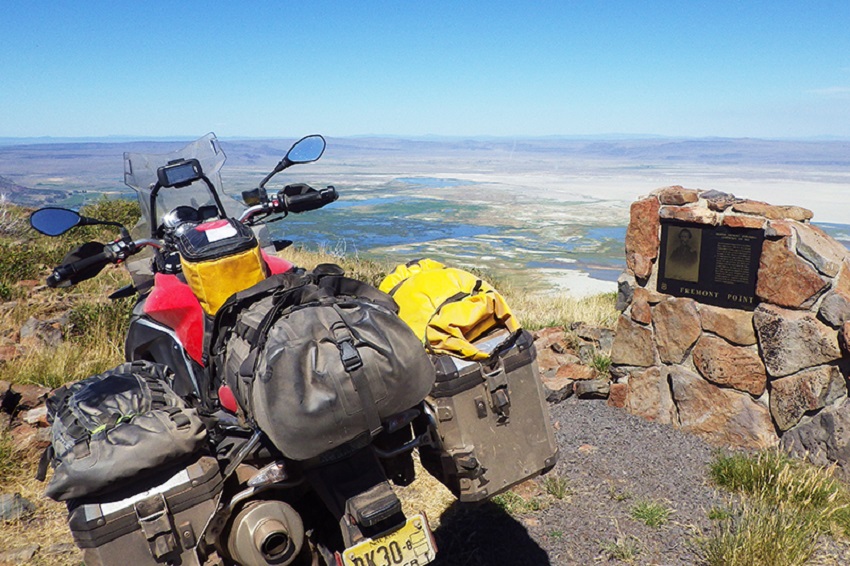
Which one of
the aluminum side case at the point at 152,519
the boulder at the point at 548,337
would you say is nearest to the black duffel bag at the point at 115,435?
the aluminum side case at the point at 152,519

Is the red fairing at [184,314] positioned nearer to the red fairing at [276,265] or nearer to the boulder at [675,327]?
the red fairing at [276,265]

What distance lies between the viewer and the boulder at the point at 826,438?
4.39m

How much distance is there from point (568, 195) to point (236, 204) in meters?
61.8

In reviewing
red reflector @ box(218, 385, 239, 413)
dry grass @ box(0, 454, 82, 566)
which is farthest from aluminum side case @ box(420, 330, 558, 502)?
dry grass @ box(0, 454, 82, 566)

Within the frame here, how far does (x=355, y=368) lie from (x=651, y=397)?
427 cm

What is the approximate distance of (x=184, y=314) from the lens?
2666 mm

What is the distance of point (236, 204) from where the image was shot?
374cm

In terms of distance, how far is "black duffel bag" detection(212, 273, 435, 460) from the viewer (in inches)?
72.9

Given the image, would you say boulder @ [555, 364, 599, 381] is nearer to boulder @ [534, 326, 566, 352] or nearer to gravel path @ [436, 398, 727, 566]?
boulder @ [534, 326, 566, 352]

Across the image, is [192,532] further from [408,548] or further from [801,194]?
[801,194]

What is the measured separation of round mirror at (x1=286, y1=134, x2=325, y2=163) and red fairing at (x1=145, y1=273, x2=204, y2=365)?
3.88 ft

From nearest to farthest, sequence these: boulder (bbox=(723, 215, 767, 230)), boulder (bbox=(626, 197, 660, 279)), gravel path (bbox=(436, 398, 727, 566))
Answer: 1. gravel path (bbox=(436, 398, 727, 566))
2. boulder (bbox=(723, 215, 767, 230))
3. boulder (bbox=(626, 197, 660, 279))

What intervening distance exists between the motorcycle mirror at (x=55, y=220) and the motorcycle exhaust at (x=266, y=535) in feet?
5.23

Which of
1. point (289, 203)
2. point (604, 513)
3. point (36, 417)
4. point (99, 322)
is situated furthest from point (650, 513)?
point (99, 322)
